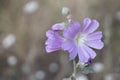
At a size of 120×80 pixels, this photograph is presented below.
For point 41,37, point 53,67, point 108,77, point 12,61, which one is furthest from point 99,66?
point 12,61

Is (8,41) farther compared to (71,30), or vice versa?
(8,41)

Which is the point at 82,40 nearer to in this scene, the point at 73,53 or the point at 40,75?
the point at 73,53

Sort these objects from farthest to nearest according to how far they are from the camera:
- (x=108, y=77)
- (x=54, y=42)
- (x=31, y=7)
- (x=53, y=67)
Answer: (x=31, y=7) → (x=53, y=67) → (x=108, y=77) → (x=54, y=42)

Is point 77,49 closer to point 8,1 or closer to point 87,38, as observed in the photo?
point 87,38

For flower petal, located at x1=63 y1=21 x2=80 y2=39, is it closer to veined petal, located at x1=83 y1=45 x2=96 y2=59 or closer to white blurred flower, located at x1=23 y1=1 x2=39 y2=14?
veined petal, located at x1=83 y1=45 x2=96 y2=59

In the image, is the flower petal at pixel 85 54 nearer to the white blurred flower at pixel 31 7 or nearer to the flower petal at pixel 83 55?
the flower petal at pixel 83 55

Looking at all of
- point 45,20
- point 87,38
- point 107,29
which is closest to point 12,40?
point 45,20

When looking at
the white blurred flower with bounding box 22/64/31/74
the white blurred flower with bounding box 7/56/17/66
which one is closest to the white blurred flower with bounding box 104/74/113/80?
the white blurred flower with bounding box 22/64/31/74
